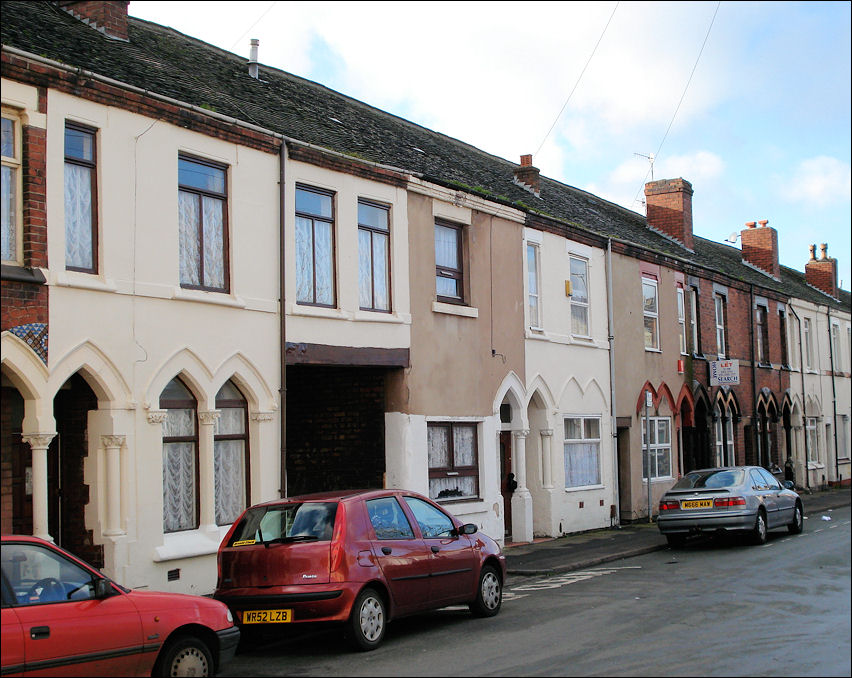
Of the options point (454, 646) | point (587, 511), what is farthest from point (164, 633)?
point (587, 511)

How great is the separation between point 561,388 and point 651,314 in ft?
17.9

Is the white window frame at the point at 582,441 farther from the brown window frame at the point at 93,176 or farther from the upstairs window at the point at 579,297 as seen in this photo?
the brown window frame at the point at 93,176

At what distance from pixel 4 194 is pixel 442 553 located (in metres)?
6.29

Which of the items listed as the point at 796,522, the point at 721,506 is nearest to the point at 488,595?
the point at 721,506

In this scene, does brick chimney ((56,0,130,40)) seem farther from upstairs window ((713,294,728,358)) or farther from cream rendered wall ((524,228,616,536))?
upstairs window ((713,294,728,358))

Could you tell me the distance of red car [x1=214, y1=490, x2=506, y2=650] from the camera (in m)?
9.92

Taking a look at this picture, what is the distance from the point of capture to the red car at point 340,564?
9.92 meters

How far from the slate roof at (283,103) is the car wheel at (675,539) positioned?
696cm

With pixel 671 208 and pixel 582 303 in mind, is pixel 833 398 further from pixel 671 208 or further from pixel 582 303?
pixel 582 303

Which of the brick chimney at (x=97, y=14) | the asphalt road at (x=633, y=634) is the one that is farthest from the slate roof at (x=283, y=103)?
the asphalt road at (x=633, y=634)

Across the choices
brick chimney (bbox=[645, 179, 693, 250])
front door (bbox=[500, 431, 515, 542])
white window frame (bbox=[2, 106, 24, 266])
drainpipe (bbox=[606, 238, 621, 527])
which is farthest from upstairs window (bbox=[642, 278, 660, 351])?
white window frame (bbox=[2, 106, 24, 266])

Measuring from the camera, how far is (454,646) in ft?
33.0

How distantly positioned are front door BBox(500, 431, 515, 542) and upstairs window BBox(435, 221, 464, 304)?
3.41m

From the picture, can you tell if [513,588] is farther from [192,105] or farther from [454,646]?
[192,105]
